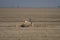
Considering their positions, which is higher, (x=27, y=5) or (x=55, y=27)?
(x=27, y=5)

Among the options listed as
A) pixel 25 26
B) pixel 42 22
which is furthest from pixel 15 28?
pixel 42 22

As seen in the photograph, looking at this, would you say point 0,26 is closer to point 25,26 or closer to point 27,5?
point 25,26

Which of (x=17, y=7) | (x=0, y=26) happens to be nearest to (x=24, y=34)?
(x=0, y=26)

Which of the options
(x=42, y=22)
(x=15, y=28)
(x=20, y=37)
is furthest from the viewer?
(x=42, y=22)

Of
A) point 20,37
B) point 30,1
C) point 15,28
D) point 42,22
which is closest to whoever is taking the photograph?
point 20,37

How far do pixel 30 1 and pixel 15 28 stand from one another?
36.7 inches

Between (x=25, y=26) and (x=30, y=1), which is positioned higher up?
(x=30, y=1)

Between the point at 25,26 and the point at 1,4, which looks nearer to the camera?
the point at 25,26

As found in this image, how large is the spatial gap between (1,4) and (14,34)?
1.07m

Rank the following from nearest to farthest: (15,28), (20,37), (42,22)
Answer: (20,37), (15,28), (42,22)

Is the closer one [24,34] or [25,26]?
[24,34]

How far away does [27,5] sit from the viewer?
2.04 meters

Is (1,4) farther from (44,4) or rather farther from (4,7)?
(44,4)

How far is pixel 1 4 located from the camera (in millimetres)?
2031
